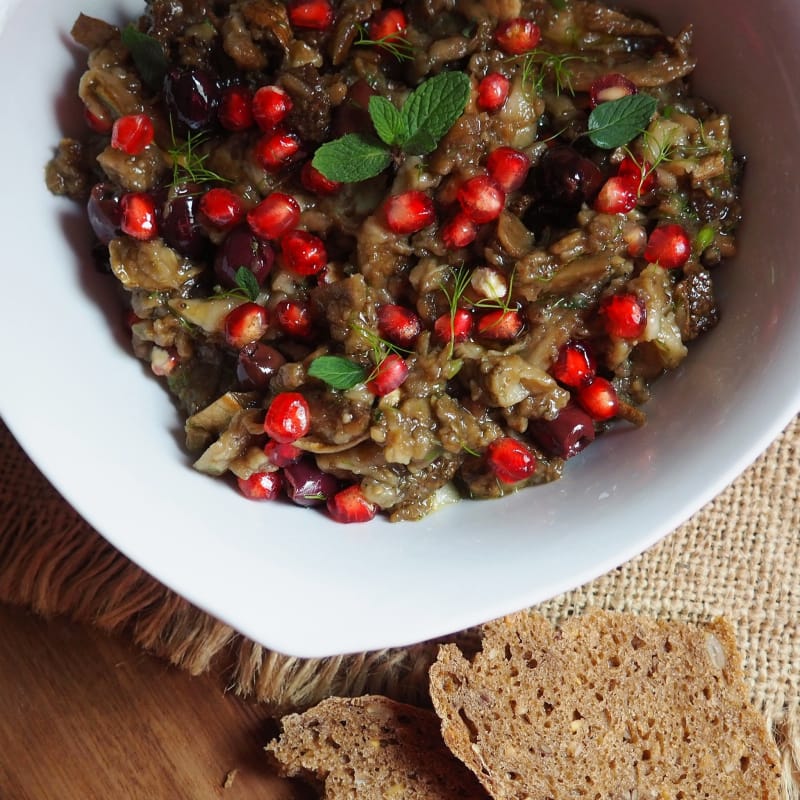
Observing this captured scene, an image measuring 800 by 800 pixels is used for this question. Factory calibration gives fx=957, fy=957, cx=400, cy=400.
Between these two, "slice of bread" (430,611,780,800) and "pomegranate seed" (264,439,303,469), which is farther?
"slice of bread" (430,611,780,800)

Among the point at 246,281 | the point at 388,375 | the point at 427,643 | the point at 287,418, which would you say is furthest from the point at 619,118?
the point at 427,643

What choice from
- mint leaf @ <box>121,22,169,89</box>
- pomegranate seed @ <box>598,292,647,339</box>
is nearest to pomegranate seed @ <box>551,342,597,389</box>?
pomegranate seed @ <box>598,292,647,339</box>

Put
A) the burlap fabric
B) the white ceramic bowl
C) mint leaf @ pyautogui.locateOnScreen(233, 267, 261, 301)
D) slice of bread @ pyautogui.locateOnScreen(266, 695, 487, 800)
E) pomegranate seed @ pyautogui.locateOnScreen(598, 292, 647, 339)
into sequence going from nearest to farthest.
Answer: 1. the white ceramic bowl
2. pomegranate seed @ pyautogui.locateOnScreen(598, 292, 647, 339)
3. mint leaf @ pyautogui.locateOnScreen(233, 267, 261, 301)
4. slice of bread @ pyautogui.locateOnScreen(266, 695, 487, 800)
5. the burlap fabric

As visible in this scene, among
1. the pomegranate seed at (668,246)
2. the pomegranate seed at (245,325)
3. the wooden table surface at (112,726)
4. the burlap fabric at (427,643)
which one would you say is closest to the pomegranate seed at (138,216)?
the pomegranate seed at (245,325)

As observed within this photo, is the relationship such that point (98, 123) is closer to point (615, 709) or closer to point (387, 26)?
point (387, 26)

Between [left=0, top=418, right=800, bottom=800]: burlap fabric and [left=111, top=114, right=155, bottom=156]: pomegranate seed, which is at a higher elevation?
[left=111, top=114, right=155, bottom=156]: pomegranate seed

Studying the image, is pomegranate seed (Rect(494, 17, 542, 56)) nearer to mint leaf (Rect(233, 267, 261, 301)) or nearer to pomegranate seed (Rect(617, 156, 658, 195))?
pomegranate seed (Rect(617, 156, 658, 195))

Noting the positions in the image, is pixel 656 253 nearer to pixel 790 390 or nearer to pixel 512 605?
pixel 790 390
